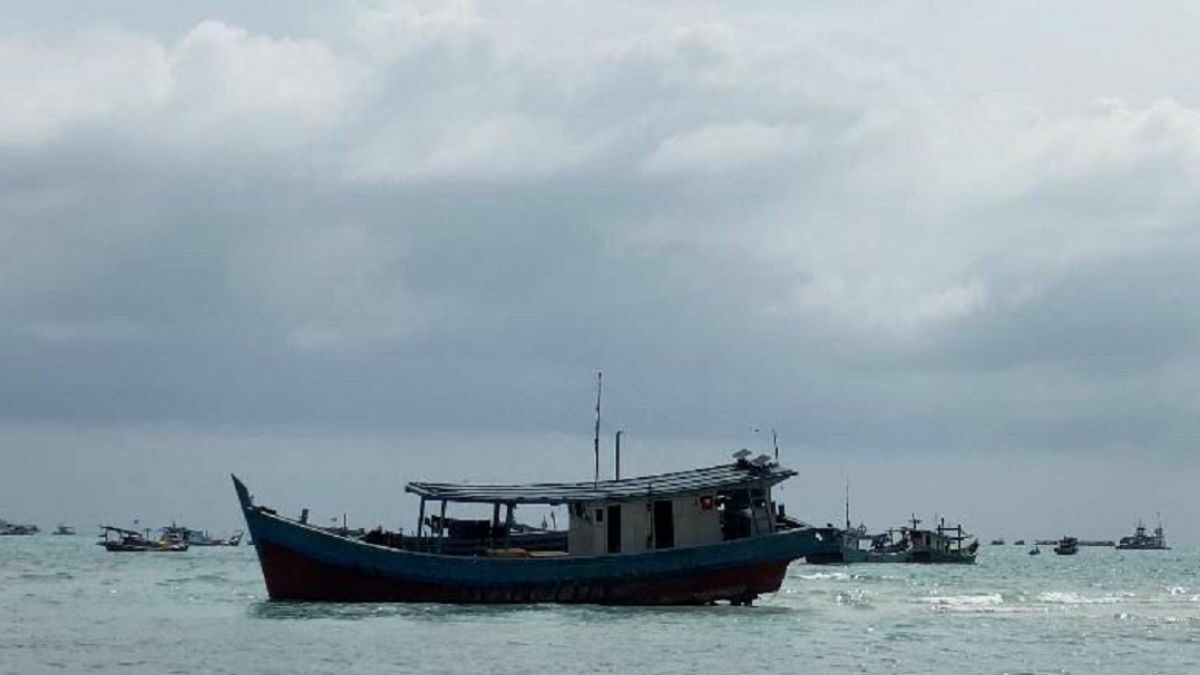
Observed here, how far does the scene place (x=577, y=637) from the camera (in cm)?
4266

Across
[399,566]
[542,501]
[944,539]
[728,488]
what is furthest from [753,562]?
[944,539]

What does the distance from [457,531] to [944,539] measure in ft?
247

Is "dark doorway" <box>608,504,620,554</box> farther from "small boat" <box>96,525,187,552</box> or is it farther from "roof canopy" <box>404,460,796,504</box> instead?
"small boat" <box>96,525,187,552</box>

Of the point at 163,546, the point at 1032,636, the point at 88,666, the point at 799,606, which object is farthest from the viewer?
the point at 163,546

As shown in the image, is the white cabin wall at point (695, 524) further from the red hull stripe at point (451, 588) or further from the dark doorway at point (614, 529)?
the dark doorway at point (614, 529)

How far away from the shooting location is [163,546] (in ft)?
485

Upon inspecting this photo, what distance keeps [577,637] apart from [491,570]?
8135mm

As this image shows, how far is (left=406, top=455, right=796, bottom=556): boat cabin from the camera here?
51031mm

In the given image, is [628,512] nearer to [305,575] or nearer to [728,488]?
[728,488]

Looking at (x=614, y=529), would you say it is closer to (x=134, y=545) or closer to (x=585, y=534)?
(x=585, y=534)

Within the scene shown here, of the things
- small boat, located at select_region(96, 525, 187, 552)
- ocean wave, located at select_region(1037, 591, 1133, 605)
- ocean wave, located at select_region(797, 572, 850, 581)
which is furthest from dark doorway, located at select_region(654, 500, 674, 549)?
small boat, located at select_region(96, 525, 187, 552)

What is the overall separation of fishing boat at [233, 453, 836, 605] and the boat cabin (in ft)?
0.09

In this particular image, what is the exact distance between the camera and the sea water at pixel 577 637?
3722 cm

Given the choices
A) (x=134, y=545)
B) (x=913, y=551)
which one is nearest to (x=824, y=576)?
(x=913, y=551)
